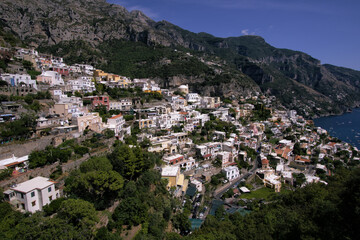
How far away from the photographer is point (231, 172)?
1086 inches

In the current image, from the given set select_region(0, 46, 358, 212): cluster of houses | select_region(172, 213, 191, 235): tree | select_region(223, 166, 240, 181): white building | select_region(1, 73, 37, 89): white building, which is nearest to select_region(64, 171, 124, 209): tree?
select_region(0, 46, 358, 212): cluster of houses

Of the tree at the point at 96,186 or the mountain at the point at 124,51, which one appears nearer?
the tree at the point at 96,186

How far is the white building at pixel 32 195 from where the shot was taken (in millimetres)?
12961

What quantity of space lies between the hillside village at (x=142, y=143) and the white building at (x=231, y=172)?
0.14m

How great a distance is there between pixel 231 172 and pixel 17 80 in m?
30.5

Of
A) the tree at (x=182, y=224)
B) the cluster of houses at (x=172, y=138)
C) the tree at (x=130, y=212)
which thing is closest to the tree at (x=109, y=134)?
the cluster of houses at (x=172, y=138)

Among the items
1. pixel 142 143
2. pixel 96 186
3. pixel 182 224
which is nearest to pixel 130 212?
pixel 96 186

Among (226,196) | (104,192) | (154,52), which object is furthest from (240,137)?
(154,52)

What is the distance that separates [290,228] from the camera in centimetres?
1324

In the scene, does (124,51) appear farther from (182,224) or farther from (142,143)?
(182,224)

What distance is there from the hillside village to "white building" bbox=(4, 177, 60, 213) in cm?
6

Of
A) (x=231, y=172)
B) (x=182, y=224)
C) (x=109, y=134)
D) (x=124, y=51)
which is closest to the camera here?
(x=182, y=224)

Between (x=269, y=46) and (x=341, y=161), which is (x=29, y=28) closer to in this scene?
(x=341, y=161)

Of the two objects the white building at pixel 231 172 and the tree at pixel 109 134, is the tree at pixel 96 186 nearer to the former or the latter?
the tree at pixel 109 134
